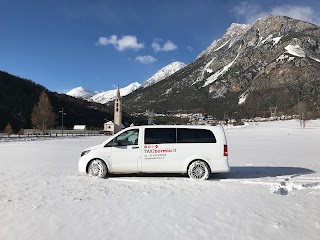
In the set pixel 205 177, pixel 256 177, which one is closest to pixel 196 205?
pixel 205 177

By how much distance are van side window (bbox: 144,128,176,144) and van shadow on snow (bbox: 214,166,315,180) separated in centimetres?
199

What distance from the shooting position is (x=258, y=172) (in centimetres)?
1462

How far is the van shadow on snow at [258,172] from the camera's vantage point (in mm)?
13453

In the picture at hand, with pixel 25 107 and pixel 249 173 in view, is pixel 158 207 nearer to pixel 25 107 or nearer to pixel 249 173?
pixel 249 173

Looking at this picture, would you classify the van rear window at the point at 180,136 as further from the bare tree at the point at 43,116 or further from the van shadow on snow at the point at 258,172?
the bare tree at the point at 43,116

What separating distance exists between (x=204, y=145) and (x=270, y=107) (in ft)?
632

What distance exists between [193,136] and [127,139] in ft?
7.07

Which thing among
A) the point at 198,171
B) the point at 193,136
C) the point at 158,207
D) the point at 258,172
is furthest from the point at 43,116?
the point at 158,207

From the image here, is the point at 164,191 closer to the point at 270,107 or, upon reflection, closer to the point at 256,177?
the point at 256,177

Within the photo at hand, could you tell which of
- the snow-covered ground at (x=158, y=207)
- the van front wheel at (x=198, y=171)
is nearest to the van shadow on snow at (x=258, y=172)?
the snow-covered ground at (x=158, y=207)

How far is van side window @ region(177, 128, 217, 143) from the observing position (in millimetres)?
12273

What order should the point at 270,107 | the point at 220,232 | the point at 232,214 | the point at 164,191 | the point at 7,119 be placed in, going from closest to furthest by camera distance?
1. the point at 220,232
2. the point at 232,214
3. the point at 164,191
4. the point at 7,119
5. the point at 270,107

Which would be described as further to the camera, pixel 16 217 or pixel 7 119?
pixel 7 119

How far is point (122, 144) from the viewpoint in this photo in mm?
12438
